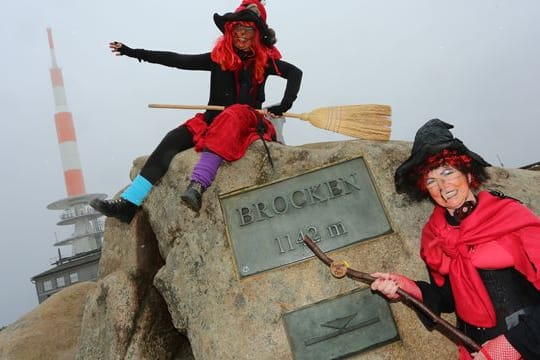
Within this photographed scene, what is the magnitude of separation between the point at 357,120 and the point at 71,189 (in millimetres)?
47519

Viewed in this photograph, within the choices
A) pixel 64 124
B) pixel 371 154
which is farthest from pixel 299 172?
pixel 64 124

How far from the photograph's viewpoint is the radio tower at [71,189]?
4447 cm

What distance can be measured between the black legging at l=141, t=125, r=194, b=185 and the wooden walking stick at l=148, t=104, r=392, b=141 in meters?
0.29

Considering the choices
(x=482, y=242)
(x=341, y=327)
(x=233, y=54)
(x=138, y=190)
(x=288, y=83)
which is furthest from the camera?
(x=288, y=83)

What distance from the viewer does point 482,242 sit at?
201 cm

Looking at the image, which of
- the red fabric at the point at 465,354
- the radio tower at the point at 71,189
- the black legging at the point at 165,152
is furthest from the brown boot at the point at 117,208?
the radio tower at the point at 71,189

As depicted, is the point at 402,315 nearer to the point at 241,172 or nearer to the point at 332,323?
Answer: the point at 332,323

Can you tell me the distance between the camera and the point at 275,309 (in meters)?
2.93

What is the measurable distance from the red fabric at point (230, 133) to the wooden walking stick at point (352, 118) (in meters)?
0.33

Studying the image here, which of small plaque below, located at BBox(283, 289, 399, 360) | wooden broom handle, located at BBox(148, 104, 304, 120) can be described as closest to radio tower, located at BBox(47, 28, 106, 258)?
wooden broom handle, located at BBox(148, 104, 304, 120)

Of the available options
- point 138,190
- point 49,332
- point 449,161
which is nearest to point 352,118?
point 449,161

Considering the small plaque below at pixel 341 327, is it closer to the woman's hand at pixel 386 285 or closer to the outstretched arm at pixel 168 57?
the woman's hand at pixel 386 285

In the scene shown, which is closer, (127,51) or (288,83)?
(127,51)

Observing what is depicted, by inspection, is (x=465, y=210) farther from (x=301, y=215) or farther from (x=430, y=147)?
(x=301, y=215)
